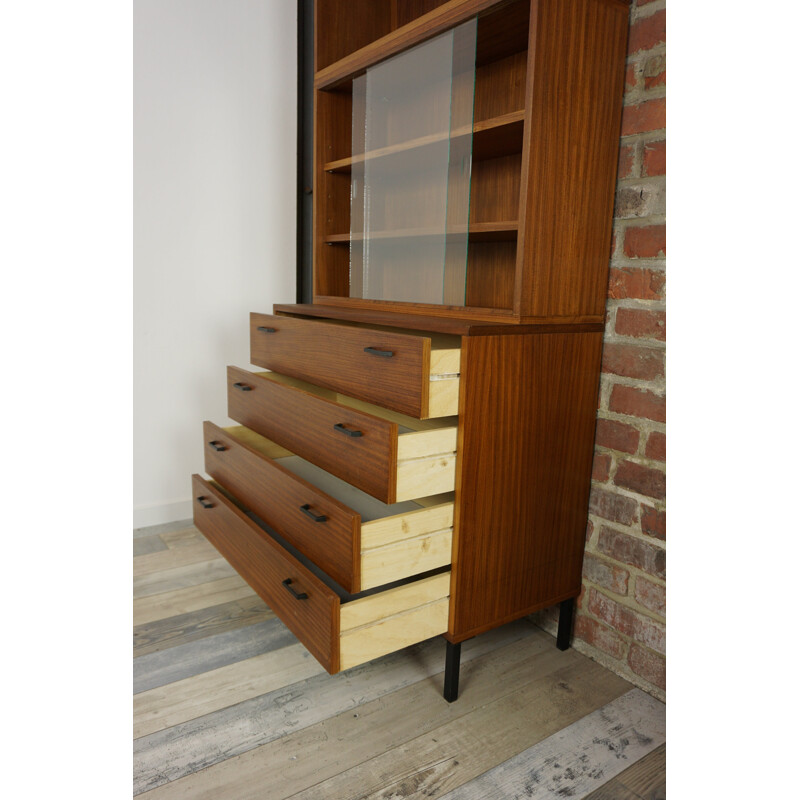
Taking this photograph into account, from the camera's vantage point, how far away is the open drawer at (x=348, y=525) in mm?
1196

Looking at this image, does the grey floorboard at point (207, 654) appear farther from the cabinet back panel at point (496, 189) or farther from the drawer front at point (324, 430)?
the cabinet back panel at point (496, 189)

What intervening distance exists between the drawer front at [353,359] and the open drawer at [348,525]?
0.72ft

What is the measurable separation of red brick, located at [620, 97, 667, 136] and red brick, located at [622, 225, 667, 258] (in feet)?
0.65

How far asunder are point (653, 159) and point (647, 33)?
0.82ft

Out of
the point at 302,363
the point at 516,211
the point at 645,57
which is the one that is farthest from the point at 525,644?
the point at 645,57

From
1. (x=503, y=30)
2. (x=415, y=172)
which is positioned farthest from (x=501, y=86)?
(x=415, y=172)

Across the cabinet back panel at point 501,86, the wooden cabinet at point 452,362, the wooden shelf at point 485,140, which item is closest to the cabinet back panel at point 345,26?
the wooden cabinet at point 452,362

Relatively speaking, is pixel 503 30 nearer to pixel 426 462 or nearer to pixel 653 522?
pixel 426 462

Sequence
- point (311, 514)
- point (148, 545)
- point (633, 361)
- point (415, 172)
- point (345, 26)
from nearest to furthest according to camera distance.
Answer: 1. point (311, 514)
2. point (633, 361)
3. point (415, 172)
4. point (345, 26)
5. point (148, 545)

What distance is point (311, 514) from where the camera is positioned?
1.29 meters
